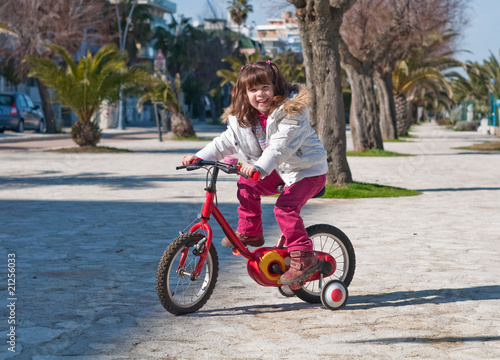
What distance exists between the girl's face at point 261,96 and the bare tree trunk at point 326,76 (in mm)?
7602

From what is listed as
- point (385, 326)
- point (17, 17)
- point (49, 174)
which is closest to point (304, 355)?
point (385, 326)

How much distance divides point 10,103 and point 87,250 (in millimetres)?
27620

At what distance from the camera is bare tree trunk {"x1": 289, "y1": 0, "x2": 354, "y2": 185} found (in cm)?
1206

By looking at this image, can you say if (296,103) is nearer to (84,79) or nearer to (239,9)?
(84,79)

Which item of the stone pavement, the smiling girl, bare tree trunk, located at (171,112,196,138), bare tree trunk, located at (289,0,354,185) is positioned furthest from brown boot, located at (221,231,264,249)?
bare tree trunk, located at (171,112,196,138)

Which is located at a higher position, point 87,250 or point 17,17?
point 17,17

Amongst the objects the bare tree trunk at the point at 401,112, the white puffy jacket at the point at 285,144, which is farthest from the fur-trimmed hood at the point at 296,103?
the bare tree trunk at the point at 401,112

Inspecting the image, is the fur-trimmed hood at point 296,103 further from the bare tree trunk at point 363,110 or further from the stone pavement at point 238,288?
the bare tree trunk at point 363,110

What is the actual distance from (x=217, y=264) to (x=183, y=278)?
0.87 ft

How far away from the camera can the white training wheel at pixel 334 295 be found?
15.7 ft

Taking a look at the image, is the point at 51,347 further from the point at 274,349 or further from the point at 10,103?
the point at 10,103

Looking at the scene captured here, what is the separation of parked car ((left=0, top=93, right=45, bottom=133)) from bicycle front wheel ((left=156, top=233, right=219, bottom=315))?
97.2ft

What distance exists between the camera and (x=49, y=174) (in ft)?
50.2

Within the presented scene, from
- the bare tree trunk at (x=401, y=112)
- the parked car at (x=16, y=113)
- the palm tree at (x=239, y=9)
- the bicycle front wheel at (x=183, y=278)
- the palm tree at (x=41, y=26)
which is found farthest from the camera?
the palm tree at (x=239, y=9)
